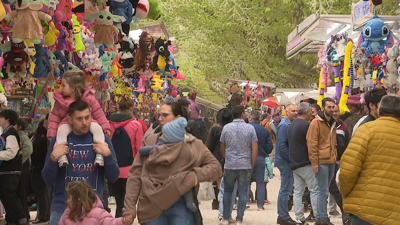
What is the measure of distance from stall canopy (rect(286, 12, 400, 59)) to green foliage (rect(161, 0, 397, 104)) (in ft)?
30.9

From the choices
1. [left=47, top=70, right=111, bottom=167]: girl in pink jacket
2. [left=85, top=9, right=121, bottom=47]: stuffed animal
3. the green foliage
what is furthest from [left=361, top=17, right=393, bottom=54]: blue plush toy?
the green foliage

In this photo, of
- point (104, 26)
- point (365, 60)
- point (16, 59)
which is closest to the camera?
point (16, 59)

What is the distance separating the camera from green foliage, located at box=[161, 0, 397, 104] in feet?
96.7

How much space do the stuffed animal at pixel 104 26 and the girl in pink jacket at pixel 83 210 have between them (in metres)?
3.58

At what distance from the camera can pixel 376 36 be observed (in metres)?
11.2

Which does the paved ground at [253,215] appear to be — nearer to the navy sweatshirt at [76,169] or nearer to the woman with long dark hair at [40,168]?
the woman with long dark hair at [40,168]

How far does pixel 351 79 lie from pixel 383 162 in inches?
270

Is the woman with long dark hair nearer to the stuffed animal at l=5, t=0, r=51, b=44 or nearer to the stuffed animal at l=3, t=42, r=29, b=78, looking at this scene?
the stuffed animal at l=3, t=42, r=29, b=78

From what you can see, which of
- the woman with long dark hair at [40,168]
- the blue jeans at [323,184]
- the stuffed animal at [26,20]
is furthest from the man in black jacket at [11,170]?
the blue jeans at [323,184]

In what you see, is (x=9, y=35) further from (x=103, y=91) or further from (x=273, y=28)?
(x=273, y=28)

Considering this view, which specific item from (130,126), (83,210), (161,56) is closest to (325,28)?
(161,56)

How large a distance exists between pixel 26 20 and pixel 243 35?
79.4 ft

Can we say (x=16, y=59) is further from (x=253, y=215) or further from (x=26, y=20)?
(x=253, y=215)

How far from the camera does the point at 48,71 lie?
9.28 metres
